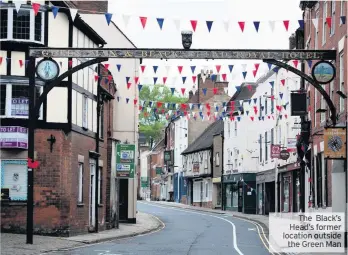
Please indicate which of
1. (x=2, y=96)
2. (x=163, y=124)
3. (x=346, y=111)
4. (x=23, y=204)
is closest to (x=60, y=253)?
(x=23, y=204)

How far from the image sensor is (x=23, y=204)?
29031mm

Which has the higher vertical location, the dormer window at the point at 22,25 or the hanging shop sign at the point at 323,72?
the dormer window at the point at 22,25

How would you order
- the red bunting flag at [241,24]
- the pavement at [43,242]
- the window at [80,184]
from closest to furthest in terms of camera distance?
1. the red bunting flag at [241,24]
2. the pavement at [43,242]
3. the window at [80,184]

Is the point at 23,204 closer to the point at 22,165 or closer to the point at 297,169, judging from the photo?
the point at 22,165

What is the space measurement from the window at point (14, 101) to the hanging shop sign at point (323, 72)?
1156 cm

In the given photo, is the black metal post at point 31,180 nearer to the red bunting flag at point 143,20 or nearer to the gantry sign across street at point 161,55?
the gantry sign across street at point 161,55

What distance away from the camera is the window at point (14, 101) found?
1144 inches

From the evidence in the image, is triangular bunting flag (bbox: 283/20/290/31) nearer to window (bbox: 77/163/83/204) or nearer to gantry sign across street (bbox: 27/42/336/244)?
gantry sign across street (bbox: 27/42/336/244)

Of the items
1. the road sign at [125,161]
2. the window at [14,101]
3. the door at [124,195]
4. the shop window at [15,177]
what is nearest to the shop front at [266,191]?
the door at [124,195]

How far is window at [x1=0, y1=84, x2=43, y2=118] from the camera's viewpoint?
29047mm

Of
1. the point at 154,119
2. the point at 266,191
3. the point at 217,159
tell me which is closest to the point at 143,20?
the point at 266,191

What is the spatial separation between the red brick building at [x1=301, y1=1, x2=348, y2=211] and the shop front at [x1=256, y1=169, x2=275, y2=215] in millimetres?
19434

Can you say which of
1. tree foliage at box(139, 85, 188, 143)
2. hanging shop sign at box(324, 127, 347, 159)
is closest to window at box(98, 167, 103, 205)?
hanging shop sign at box(324, 127, 347, 159)

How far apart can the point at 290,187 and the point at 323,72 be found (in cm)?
2638
